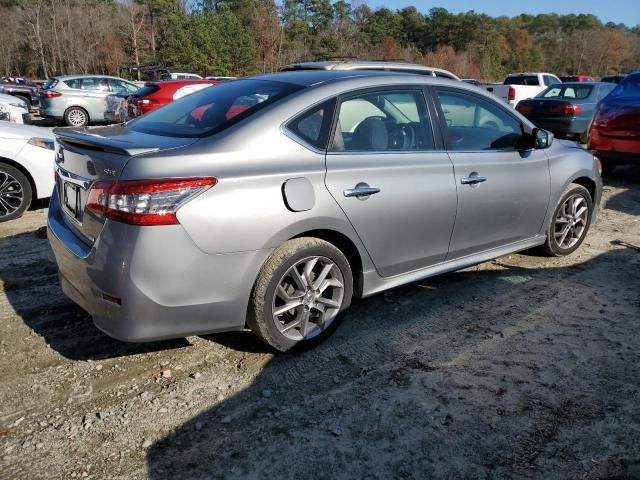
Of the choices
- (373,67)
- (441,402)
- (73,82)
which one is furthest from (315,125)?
(73,82)

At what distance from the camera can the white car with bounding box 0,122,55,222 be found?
5809 mm

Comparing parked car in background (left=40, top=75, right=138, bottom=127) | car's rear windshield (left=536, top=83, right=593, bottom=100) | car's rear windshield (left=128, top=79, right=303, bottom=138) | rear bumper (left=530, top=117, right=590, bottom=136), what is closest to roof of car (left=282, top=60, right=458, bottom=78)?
car's rear windshield (left=128, top=79, right=303, bottom=138)

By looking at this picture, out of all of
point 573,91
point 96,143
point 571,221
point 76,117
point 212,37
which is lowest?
point 76,117

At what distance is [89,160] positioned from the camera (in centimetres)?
281

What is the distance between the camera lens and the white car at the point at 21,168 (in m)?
5.81

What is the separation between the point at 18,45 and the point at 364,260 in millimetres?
55490

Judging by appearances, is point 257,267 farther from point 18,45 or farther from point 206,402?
point 18,45

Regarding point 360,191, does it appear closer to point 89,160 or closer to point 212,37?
point 89,160

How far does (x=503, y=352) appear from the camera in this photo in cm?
331

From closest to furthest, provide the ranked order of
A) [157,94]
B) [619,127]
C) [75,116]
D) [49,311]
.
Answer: [49,311] < [619,127] < [157,94] < [75,116]

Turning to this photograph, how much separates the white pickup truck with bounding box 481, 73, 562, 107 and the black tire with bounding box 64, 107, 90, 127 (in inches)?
476

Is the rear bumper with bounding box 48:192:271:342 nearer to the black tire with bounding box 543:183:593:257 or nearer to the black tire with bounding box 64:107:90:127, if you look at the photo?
the black tire with bounding box 543:183:593:257

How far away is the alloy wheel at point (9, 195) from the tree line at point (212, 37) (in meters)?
40.4

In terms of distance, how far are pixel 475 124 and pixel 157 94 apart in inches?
362
